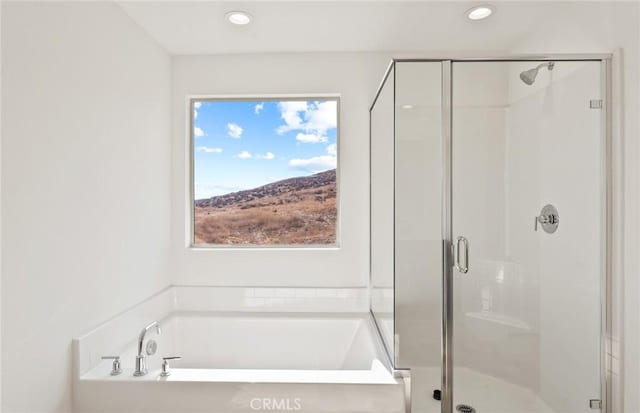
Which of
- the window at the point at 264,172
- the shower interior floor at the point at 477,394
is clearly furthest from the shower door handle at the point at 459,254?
the window at the point at 264,172

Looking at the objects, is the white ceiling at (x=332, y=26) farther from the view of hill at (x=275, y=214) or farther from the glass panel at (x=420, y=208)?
the view of hill at (x=275, y=214)

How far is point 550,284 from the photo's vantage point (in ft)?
5.87

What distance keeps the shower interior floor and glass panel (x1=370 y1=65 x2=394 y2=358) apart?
0.72ft

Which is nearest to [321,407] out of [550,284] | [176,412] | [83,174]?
[176,412]

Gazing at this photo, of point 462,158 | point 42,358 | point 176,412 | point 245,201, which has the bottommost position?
point 176,412

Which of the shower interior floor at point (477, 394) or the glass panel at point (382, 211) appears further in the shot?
the glass panel at point (382, 211)

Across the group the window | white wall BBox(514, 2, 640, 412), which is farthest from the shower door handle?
the window

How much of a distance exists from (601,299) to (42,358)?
A: 8.11 feet

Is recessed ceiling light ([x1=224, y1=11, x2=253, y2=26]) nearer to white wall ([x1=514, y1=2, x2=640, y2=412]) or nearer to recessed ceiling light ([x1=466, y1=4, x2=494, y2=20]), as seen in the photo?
recessed ceiling light ([x1=466, y1=4, x2=494, y2=20])

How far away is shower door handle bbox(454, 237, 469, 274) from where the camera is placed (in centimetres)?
171

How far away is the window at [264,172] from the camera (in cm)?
269

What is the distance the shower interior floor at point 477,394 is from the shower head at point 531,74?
1.46 metres

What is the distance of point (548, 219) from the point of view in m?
1.77

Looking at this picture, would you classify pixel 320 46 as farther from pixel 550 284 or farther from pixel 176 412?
pixel 176 412
